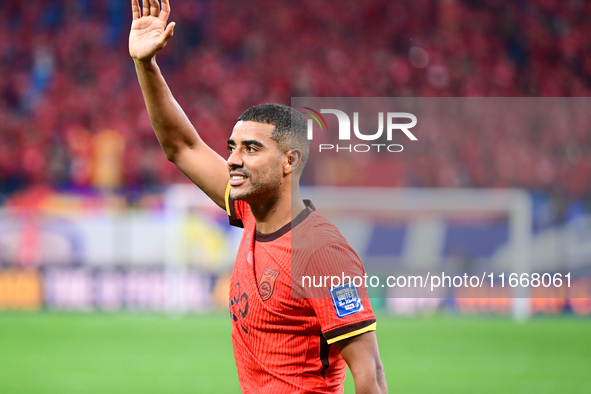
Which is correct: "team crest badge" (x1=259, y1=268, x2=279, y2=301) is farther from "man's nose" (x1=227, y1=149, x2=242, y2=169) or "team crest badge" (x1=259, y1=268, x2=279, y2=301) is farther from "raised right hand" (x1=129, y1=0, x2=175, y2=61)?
"raised right hand" (x1=129, y1=0, x2=175, y2=61)

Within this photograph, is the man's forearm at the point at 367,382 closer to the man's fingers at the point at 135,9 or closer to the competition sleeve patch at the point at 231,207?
the competition sleeve patch at the point at 231,207

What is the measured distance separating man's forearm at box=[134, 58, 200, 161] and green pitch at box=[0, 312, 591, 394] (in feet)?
15.7

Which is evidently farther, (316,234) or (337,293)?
(316,234)

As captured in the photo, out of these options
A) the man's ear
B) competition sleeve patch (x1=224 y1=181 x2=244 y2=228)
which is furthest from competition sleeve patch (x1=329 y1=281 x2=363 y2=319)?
competition sleeve patch (x1=224 y1=181 x2=244 y2=228)

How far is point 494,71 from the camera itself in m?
18.1

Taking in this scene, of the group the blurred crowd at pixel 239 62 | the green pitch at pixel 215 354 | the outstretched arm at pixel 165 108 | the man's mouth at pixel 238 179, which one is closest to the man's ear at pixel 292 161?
the man's mouth at pixel 238 179

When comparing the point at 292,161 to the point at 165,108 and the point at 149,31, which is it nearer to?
the point at 165,108

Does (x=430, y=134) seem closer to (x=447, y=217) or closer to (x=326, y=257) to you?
(x=447, y=217)

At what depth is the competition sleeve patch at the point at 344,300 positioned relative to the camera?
286cm

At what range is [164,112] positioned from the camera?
3.62 m

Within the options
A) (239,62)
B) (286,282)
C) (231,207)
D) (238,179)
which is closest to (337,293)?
(286,282)

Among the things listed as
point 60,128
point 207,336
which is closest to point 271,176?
point 207,336

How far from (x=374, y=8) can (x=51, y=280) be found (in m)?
10.4

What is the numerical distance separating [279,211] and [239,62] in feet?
52.9
